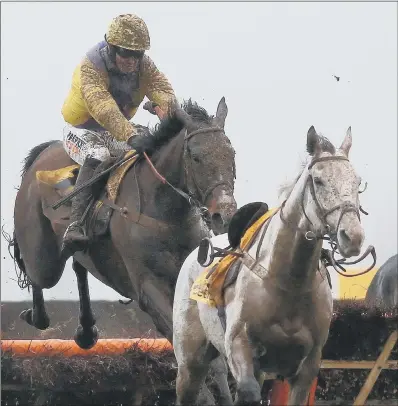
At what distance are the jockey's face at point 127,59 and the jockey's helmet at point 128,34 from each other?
0.20ft

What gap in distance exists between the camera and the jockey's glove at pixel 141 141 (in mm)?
9742

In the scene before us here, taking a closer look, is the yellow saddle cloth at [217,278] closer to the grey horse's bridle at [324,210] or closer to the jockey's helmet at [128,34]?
the grey horse's bridle at [324,210]

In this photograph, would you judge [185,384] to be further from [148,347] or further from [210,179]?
[148,347]

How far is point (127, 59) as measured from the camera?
33.1 ft

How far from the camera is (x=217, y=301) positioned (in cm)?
773

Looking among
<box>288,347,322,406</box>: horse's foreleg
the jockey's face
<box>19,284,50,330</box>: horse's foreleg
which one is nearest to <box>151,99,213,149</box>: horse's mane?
the jockey's face

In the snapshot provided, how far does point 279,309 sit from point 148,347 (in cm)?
324

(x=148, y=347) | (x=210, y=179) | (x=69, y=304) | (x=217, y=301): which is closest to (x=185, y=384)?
(x=217, y=301)

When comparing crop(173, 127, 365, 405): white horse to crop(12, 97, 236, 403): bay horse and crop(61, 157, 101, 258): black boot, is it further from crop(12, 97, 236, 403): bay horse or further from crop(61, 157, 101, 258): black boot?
crop(61, 157, 101, 258): black boot

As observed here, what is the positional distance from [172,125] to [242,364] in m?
2.80

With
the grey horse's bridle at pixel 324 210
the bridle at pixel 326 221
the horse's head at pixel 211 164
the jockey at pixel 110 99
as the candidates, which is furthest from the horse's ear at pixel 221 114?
the grey horse's bridle at pixel 324 210

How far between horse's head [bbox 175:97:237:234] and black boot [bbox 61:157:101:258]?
1077 millimetres

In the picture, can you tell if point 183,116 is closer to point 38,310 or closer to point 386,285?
point 38,310

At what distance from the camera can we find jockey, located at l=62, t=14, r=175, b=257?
9961 millimetres
